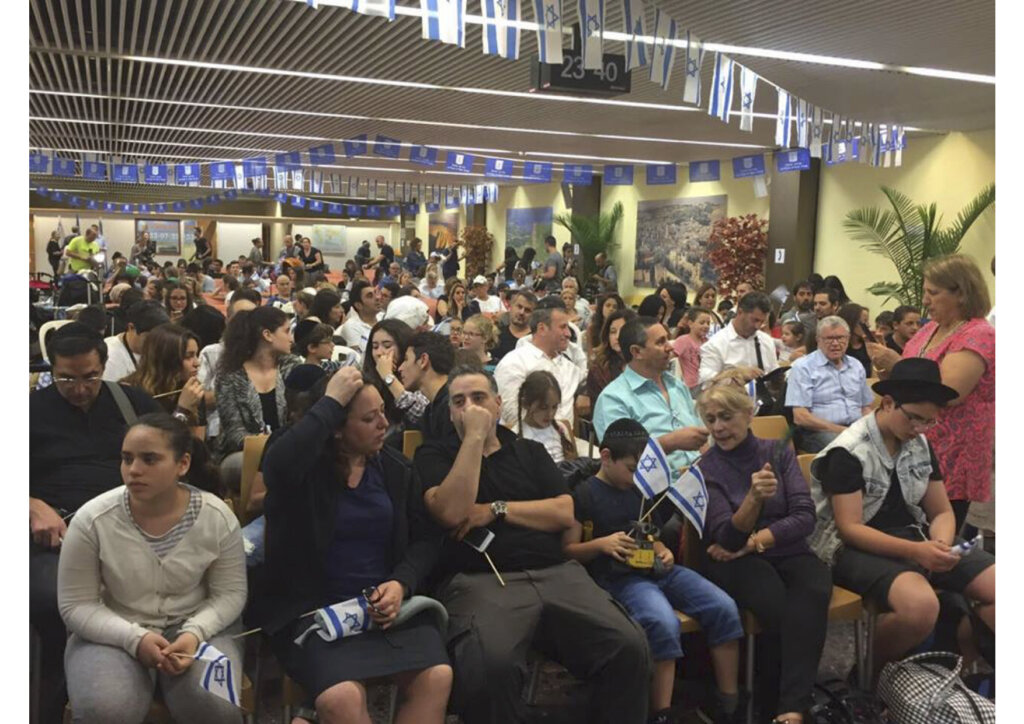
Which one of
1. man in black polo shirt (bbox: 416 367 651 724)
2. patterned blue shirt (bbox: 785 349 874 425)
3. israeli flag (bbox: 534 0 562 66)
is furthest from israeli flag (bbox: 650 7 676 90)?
man in black polo shirt (bbox: 416 367 651 724)

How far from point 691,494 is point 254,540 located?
5.73 ft

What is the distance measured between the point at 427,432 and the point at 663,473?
3.68 feet

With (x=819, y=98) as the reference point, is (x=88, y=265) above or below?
below

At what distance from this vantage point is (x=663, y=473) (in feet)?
12.1

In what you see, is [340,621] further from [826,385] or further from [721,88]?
[721,88]

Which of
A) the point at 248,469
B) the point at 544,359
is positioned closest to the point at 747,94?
the point at 544,359

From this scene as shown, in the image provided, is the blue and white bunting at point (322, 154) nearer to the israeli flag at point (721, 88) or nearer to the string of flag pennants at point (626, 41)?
the string of flag pennants at point (626, 41)

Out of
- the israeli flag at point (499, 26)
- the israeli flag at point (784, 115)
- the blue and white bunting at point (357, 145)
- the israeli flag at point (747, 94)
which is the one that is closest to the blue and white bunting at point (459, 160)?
the blue and white bunting at point (357, 145)

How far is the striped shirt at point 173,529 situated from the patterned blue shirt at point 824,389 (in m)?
Result: 3.96

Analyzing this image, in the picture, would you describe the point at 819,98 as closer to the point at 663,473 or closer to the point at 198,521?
the point at 663,473

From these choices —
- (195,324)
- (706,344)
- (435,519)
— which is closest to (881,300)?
(706,344)

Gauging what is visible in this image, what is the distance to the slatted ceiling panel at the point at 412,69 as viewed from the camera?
24.6 ft

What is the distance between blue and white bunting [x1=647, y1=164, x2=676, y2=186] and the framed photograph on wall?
2125 centimetres

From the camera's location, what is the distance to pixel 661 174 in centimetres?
1964
